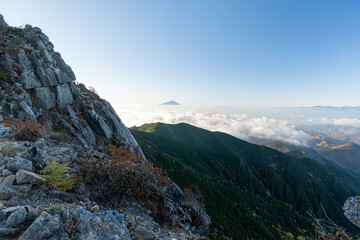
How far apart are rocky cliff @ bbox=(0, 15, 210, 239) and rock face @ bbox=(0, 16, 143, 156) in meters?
0.11

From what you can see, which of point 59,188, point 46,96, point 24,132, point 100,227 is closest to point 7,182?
point 59,188

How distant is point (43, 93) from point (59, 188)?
20.5m

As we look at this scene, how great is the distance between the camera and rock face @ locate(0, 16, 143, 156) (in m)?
16.3

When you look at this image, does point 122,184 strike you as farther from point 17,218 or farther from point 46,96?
point 46,96

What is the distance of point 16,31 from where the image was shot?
2417cm

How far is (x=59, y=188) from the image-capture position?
607 cm

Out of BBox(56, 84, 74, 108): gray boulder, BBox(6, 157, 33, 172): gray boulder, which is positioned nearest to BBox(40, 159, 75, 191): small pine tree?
BBox(6, 157, 33, 172): gray boulder

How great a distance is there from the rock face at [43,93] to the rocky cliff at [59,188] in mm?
114

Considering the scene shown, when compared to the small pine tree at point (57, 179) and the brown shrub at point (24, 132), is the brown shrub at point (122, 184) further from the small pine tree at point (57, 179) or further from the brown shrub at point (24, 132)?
the brown shrub at point (24, 132)

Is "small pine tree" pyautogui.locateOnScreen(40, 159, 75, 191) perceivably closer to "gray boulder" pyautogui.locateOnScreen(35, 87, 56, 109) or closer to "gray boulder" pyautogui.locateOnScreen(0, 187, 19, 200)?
"gray boulder" pyautogui.locateOnScreen(0, 187, 19, 200)

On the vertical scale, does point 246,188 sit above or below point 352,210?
below

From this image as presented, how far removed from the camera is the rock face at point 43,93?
16316 millimetres

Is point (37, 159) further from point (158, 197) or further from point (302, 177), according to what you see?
point (302, 177)

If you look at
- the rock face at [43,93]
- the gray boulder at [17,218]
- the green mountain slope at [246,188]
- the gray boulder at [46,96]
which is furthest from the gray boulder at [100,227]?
the green mountain slope at [246,188]
